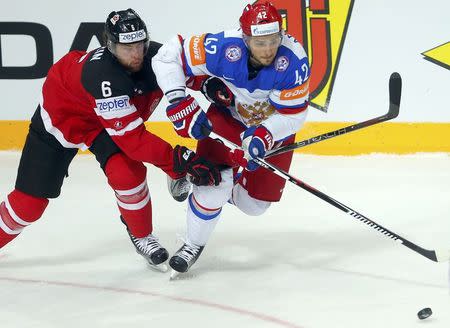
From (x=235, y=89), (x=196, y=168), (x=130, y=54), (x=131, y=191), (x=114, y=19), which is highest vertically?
(x=114, y=19)

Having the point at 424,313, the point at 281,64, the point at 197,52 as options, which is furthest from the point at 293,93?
the point at 424,313

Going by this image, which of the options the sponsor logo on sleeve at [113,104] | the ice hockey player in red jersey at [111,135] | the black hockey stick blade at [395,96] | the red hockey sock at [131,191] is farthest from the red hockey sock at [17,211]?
Result: the black hockey stick blade at [395,96]

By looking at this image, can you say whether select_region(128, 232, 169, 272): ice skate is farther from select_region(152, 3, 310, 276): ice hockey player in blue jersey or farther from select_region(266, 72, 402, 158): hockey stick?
select_region(266, 72, 402, 158): hockey stick

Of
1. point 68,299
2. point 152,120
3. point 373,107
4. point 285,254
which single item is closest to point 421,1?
point 373,107

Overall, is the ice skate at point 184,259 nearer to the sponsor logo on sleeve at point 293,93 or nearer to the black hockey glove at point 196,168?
the black hockey glove at point 196,168

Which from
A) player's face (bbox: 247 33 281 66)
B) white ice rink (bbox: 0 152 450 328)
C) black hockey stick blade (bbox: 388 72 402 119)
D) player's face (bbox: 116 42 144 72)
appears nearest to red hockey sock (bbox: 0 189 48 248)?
white ice rink (bbox: 0 152 450 328)

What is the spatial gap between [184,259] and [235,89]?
2.14 feet

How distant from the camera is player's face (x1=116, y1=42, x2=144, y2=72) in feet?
10.2

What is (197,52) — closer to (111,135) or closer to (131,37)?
(131,37)

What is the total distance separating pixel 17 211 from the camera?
3334mm

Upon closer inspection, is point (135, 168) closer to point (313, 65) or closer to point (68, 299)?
point (68, 299)

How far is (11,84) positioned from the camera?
17.5ft

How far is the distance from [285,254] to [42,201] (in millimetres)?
976

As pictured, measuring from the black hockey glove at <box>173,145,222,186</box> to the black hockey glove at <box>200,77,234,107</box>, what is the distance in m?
0.28
